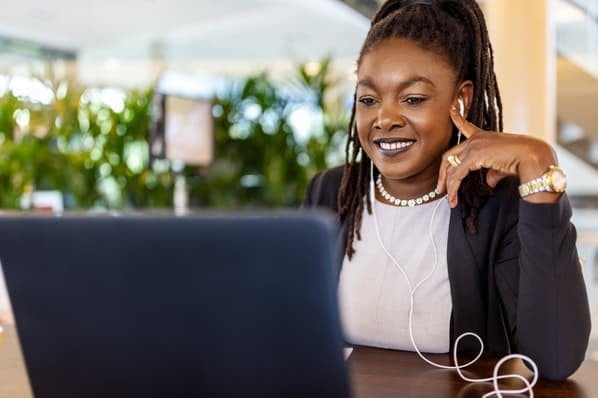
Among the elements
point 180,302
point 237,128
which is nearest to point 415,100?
point 180,302

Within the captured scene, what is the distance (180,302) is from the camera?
644mm

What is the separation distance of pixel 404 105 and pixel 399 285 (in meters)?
0.32

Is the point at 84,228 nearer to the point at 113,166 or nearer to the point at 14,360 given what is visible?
the point at 14,360

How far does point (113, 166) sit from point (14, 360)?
493 cm

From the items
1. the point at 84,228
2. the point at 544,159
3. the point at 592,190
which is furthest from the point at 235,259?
the point at 592,190

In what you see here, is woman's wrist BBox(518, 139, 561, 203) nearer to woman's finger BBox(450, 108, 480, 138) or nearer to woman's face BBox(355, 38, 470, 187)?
woman's finger BBox(450, 108, 480, 138)

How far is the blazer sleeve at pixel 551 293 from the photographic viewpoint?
43.0 inches

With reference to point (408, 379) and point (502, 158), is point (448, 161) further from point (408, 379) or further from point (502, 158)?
point (408, 379)

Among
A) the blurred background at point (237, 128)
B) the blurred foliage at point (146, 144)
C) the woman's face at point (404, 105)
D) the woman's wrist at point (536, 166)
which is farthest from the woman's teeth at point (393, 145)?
the blurred foliage at point (146, 144)

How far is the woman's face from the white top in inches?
4.2

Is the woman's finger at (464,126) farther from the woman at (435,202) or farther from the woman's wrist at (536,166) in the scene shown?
the woman's wrist at (536,166)

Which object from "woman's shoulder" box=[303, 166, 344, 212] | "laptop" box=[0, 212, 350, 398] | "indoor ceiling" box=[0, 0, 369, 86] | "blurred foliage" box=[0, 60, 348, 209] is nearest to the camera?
"laptop" box=[0, 212, 350, 398]

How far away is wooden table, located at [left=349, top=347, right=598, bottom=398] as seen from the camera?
990mm

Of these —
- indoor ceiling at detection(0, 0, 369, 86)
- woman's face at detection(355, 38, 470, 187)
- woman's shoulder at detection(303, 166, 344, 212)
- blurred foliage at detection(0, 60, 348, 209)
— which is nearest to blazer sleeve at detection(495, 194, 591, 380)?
woman's face at detection(355, 38, 470, 187)
